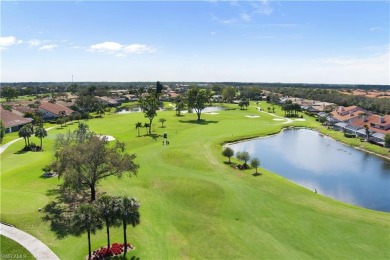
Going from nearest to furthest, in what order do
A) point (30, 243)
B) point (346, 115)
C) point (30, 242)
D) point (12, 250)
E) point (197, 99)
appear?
point (12, 250) < point (30, 243) < point (30, 242) < point (346, 115) < point (197, 99)

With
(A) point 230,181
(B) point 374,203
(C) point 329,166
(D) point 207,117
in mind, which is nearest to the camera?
(B) point 374,203

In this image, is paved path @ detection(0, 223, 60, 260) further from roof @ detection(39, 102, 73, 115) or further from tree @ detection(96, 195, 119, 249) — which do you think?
roof @ detection(39, 102, 73, 115)

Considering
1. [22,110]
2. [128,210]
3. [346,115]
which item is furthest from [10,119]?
[346,115]

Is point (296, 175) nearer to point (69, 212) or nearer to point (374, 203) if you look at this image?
point (374, 203)

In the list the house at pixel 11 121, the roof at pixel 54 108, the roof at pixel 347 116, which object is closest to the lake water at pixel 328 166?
the roof at pixel 347 116

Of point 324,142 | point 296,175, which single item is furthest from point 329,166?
point 324,142

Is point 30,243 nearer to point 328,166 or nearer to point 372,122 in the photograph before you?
point 328,166
